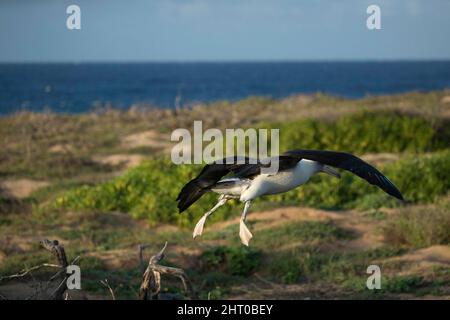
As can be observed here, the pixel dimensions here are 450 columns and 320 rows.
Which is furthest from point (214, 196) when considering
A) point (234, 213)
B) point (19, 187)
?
point (19, 187)

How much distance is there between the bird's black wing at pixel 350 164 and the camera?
16.9 ft

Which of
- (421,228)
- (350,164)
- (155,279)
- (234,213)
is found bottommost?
(234,213)

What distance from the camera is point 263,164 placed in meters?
5.46

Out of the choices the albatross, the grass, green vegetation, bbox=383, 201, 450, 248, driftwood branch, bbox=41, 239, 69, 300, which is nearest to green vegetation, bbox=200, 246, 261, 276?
the grass

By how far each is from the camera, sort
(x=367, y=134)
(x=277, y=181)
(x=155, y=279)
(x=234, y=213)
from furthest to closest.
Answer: (x=367, y=134), (x=234, y=213), (x=277, y=181), (x=155, y=279)

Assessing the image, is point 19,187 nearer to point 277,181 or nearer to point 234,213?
point 234,213

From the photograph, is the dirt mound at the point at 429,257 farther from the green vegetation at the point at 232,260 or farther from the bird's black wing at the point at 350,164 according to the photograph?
the bird's black wing at the point at 350,164

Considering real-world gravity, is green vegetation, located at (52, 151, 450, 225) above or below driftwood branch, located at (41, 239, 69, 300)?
below

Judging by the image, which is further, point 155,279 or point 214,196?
point 214,196

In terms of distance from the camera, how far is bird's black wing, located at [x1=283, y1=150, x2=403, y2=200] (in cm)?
515

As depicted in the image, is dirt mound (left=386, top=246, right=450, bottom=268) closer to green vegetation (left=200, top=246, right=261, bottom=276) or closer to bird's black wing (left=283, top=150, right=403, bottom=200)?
green vegetation (left=200, top=246, right=261, bottom=276)

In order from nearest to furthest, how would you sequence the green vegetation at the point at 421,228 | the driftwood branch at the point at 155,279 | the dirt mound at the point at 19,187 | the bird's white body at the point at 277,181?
the driftwood branch at the point at 155,279 → the bird's white body at the point at 277,181 → the green vegetation at the point at 421,228 → the dirt mound at the point at 19,187

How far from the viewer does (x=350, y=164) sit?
17.3 feet

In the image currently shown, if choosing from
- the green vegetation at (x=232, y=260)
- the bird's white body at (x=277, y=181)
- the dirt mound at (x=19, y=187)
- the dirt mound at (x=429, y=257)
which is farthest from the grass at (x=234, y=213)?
the bird's white body at (x=277, y=181)
